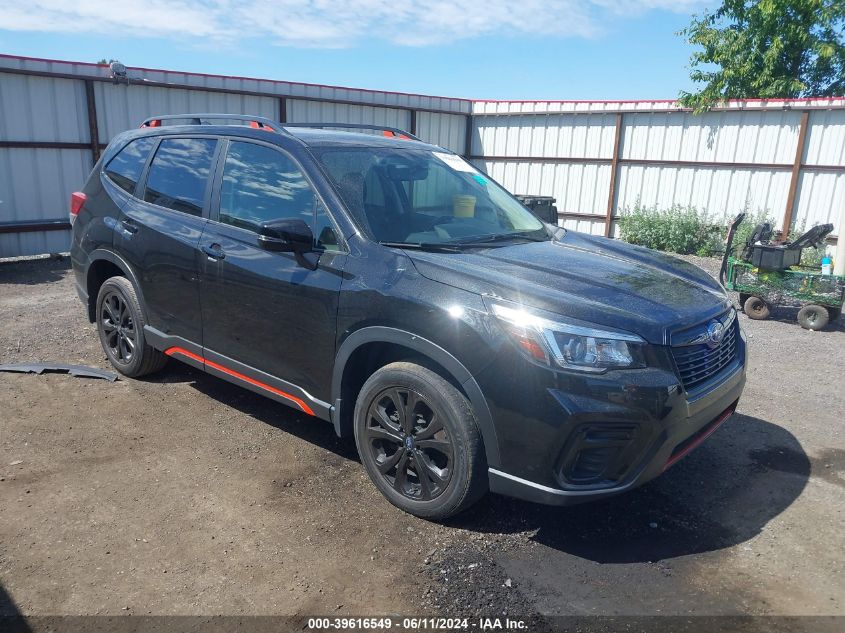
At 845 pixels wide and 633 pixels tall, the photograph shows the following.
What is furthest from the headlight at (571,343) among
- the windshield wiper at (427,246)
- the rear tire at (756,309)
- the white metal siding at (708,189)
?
the white metal siding at (708,189)

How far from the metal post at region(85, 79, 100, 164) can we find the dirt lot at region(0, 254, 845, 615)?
25.6 feet

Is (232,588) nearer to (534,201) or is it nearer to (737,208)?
(534,201)

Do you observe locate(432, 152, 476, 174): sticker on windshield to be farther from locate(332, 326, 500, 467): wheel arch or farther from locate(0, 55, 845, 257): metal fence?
locate(0, 55, 845, 257): metal fence

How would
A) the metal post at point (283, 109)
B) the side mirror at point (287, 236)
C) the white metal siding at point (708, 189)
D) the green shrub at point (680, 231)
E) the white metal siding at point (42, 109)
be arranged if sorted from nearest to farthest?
1. the side mirror at point (287, 236)
2. the white metal siding at point (42, 109)
3. the white metal siding at point (708, 189)
4. the metal post at point (283, 109)
5. the green shrub at point (680, 231)

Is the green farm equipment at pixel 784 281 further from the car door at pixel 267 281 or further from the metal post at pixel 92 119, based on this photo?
the metal post at pixel 92 119

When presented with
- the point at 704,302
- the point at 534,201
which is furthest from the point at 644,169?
the point at 704,302

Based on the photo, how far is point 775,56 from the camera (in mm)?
18828

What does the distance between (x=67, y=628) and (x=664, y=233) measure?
13162 millimetres

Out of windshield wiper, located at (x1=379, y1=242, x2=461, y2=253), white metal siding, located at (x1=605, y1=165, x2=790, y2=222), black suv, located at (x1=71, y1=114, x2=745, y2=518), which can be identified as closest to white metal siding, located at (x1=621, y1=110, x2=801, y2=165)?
white metal siding, located at (x1=605, y1=165, x2=790, y2=222)

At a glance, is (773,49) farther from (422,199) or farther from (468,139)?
(422,199)

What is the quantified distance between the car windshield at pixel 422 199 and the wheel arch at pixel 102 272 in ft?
6.40

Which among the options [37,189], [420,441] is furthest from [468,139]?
[420,441]

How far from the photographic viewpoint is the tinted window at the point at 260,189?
3852 millimetres

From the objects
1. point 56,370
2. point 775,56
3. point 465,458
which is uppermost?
point 775,56
